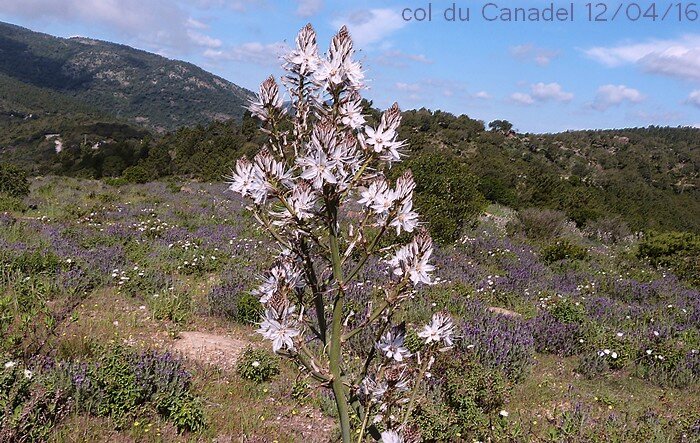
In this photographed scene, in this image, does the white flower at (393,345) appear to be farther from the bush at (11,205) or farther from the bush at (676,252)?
the bush at (11,205)

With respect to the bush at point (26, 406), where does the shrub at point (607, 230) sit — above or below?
below

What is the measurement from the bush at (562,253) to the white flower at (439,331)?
13053 mm

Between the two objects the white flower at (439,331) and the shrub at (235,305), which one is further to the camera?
the shrub at (235,305)

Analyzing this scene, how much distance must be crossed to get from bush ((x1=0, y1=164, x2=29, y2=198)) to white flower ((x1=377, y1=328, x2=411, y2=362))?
2021 centimetres

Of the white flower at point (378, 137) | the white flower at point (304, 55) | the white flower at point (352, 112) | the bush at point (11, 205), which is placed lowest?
the bush at point (11, 205)

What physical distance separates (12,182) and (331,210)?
855 inches

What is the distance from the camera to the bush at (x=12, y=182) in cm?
1817

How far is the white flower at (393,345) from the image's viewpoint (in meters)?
1.87

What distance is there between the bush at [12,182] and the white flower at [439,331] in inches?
798

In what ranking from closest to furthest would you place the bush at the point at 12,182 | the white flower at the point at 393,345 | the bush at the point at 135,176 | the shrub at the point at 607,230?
the white flower at the point at 393,345 < the bush at the point at 12,182 < the shrub at the point at 607,230 < the bush at the point at 135,176

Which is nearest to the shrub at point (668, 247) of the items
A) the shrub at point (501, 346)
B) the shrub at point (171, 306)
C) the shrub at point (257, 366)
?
the shrub at point (501, 346)

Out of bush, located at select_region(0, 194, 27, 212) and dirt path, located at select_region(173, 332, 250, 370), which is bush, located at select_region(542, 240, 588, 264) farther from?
bush, located at select_region(0, 194, 27, 212)

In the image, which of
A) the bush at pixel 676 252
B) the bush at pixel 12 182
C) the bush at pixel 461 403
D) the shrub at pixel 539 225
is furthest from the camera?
the shrub at pixel 539 225

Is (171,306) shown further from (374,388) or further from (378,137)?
(378,137)
